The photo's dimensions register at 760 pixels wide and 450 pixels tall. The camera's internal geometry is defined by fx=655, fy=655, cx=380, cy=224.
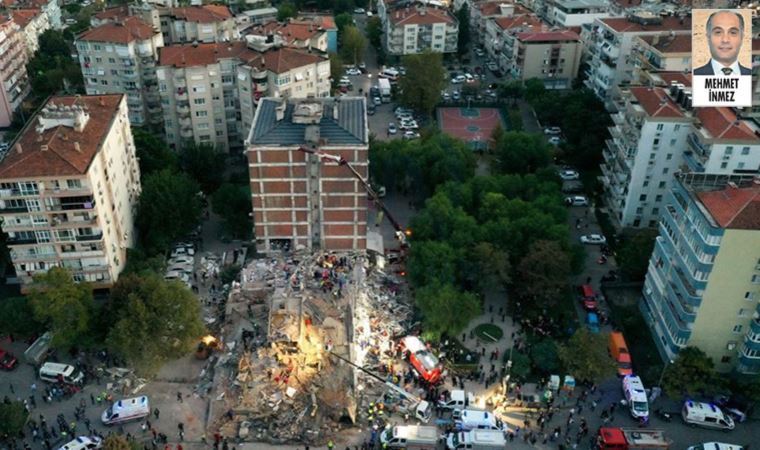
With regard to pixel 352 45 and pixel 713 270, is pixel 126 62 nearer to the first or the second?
pixel 352 45

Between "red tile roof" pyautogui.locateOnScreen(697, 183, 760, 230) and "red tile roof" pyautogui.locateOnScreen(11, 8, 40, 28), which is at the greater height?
"red tile roof" pyautogui.locateOnScreen(697, 183, 760, 230)

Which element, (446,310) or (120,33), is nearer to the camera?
(446,310)

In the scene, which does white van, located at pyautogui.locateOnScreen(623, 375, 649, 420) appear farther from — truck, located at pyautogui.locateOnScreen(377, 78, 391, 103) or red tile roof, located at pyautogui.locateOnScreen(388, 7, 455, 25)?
red tile roof, located at pyautogui.locateOnScreen(388, 7, 455, 25)

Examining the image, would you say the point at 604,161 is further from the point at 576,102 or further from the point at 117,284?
the point at 117,284

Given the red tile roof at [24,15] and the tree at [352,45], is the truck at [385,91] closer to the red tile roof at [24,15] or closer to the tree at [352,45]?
the tree at [352,45]

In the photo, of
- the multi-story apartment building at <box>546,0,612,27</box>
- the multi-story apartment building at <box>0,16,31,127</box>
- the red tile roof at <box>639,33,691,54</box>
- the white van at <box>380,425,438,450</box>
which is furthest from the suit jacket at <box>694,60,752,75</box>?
the multi-story apartment building at <box>0,16,31,127</box>

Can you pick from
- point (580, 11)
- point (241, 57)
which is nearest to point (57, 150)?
point (241, 57)

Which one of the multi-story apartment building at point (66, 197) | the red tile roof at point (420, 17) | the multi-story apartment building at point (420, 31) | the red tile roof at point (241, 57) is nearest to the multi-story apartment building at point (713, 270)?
the red tile roof at point (241, 57)
